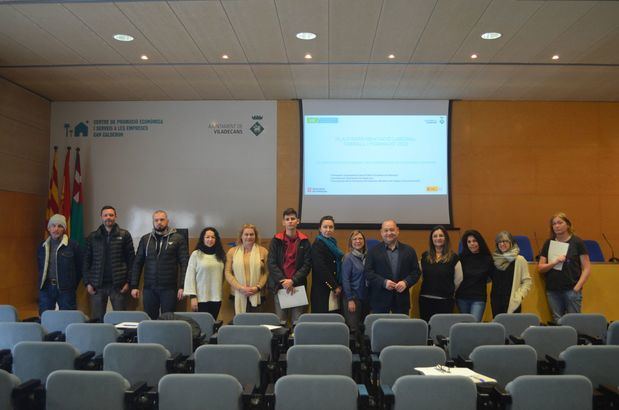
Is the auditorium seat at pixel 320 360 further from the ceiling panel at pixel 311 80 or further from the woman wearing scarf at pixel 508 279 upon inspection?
the ceiling panel at pixel 311 80

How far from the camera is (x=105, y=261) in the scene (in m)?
5.47

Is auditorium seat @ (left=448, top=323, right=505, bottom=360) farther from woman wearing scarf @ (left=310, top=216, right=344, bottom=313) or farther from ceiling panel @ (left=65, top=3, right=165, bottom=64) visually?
ceiling panel @ (left=65, top=3, right=165, bottom=64)

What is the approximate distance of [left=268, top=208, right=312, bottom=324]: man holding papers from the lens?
4926mm

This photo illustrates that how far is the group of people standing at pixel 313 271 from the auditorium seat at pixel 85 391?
9.06ft

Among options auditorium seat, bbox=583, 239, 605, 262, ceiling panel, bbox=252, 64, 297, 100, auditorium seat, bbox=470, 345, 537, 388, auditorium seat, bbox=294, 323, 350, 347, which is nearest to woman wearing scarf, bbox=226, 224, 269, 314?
auditorium seat, bbox=294, 323, 350, 347

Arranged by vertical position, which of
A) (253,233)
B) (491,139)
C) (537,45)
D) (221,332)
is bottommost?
(221,332)

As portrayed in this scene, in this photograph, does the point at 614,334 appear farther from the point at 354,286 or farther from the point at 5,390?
the point at 5,390

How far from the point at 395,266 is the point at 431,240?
47cm

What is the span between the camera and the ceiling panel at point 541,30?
15.8ft

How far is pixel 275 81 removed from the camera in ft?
23.4

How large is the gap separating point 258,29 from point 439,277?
3.26 metres

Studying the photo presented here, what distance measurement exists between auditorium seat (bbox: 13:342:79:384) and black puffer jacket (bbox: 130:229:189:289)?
2.49 meters

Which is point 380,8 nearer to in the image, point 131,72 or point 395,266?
point 395,266

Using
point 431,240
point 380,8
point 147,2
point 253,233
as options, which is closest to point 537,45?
point 380,8
